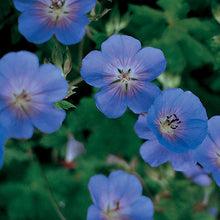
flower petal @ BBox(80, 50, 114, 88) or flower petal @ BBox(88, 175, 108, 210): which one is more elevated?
flower petal @ BBox(80, 50, 114, 88)

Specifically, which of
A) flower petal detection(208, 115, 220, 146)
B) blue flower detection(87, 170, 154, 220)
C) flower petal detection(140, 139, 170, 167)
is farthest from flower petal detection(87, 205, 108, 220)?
flower petal detection(208, 115, 220, 146)

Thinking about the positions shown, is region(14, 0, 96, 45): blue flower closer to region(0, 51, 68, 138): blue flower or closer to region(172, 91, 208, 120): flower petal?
region(0, 51, 68, 138): blue flower

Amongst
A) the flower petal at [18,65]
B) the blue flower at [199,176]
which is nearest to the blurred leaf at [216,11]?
the blue flower at [199,176]

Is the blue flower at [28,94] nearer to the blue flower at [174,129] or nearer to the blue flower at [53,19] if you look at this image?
the blue flower at [53,19]

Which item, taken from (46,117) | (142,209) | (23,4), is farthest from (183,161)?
(23,4)

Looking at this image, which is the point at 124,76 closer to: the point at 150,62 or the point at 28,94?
the point at 150,62

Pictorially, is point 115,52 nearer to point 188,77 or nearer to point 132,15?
point 132,15
